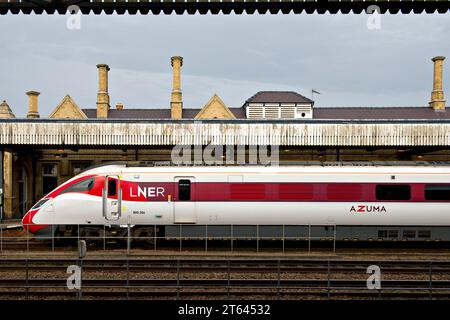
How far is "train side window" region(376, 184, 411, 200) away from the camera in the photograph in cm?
1577

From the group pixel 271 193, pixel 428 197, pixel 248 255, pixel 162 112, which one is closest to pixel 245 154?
pixel 271 193

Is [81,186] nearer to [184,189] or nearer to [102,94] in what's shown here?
[184,189]

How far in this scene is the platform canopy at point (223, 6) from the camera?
5.23m

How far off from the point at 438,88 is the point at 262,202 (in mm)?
35431

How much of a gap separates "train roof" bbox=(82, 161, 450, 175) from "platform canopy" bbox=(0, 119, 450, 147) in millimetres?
4445

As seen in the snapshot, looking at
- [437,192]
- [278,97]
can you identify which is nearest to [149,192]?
[437,192]

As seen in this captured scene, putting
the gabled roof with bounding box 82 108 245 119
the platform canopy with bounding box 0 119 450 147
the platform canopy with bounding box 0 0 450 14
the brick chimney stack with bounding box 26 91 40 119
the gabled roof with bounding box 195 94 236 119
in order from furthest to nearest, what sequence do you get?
the gabled roof with bounding box 82 108 245 119
the gabled roof with bounding box 195 94 236 119
the brick chimney stack with bounding box 26 91 40 119
the platform canopy with bounding box 0 119 450 147
the platform canopy with bounding box 0 0 450 14

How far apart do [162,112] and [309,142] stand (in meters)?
23.9

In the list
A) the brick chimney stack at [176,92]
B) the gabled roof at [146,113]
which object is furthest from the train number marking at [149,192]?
the gabled roof at [146,113]

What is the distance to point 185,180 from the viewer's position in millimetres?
16141

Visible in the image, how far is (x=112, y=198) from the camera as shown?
16.0 meters

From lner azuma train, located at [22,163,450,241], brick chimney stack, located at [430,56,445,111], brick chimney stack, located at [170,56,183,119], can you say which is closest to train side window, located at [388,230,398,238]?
lner azuma train, located at [22,163,450,241]

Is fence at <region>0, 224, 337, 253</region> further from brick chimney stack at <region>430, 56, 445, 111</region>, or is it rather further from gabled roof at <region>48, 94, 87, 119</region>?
brick chimney stack at <region>430, 56, 445, 111</region>

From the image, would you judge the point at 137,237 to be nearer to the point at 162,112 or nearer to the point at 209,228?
the point at 209,228
